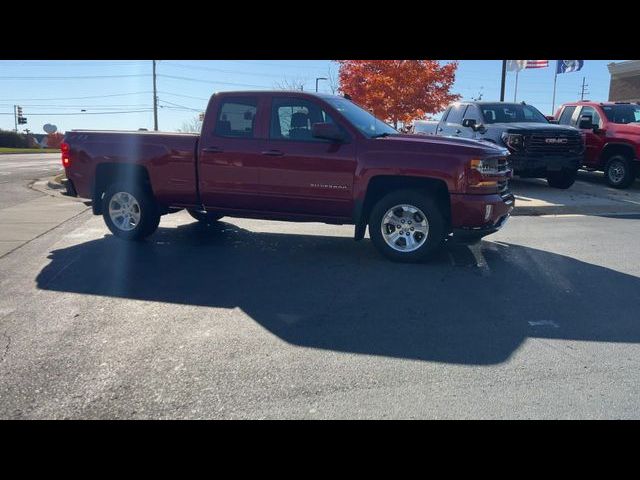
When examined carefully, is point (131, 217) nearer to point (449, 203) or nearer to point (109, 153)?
point (109, 153)

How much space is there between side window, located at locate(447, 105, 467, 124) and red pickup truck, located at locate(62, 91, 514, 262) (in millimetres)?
6373

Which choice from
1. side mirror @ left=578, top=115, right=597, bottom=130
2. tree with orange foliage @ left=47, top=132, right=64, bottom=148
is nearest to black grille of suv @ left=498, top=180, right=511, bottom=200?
side mirror @ left=578, top=115, right=597, bottom=130

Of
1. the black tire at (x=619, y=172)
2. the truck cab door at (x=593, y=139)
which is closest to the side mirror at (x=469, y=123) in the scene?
the truck cab door at (x=593, y=139)

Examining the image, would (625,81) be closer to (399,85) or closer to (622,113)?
(399,85)

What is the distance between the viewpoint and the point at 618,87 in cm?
3356

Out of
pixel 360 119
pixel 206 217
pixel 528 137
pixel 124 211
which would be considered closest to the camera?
pixel 360 119

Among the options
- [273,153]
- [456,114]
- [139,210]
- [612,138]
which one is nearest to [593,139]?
[612,138]

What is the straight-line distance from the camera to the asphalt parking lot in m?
3.49

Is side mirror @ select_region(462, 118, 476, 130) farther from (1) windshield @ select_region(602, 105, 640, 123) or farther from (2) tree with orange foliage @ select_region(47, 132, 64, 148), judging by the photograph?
(2) tree with orange foliage @ select_region(47, 132, 64, 148)

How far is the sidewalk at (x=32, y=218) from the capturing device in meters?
8.23

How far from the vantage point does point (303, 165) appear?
6953 mm

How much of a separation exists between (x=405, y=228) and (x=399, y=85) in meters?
14.6
